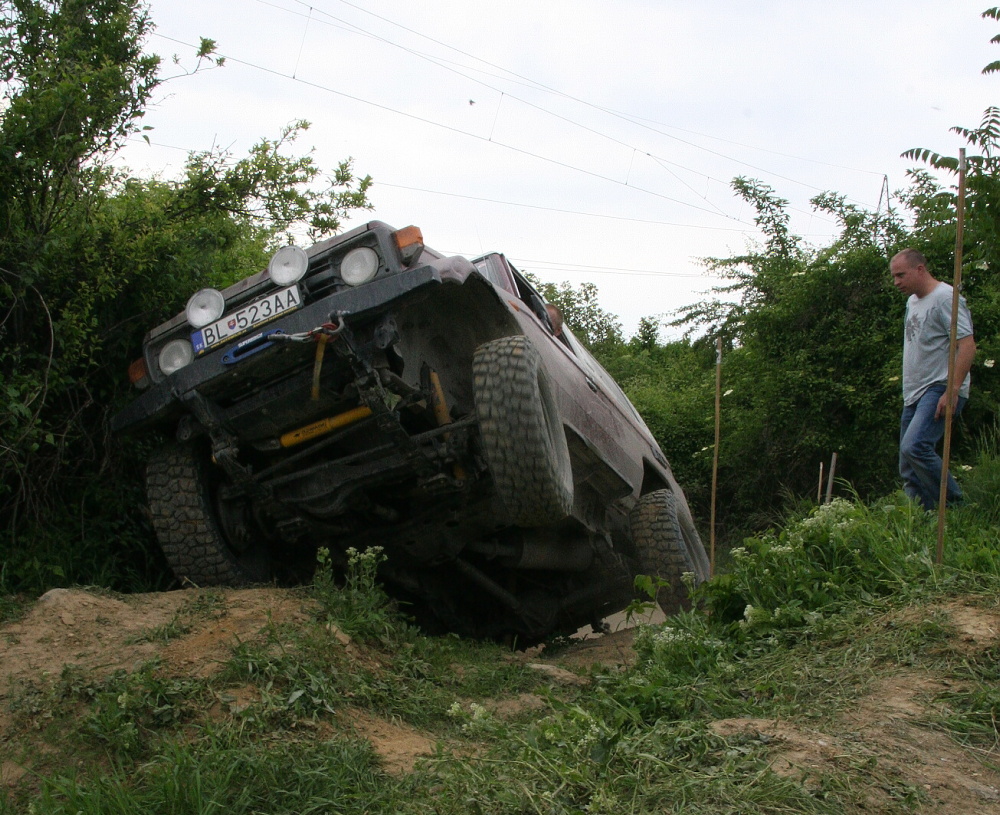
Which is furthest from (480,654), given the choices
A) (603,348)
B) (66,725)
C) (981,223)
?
(603,348)

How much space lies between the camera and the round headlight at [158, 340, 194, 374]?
4703 millimetres

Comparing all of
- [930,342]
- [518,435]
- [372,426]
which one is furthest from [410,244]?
[930,342]

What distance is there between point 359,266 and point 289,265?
0.32 meters

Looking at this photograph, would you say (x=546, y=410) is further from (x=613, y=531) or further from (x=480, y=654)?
(x=613, y=531)

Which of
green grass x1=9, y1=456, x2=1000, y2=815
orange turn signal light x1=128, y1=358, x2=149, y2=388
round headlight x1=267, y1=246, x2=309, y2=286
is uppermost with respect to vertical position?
round headlight x1=267, y1=246, x2=309, y2=286

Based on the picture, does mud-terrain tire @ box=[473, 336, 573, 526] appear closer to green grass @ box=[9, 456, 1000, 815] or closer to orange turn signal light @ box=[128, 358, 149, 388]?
green grass @ box=[9, 456, 1000, 815]

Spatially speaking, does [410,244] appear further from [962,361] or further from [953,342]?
[962,361]

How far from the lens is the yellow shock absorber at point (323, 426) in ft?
14.7

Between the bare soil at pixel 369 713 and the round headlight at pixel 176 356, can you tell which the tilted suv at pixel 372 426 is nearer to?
the round headlight at pixel 176 356

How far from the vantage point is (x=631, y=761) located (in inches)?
107

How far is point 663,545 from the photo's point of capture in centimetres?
579

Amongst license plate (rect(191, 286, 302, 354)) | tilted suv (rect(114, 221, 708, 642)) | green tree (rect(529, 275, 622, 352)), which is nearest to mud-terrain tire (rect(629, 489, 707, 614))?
tilted suv (rect(114, 221, 708, 642))

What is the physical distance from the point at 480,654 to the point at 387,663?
0.82 meters

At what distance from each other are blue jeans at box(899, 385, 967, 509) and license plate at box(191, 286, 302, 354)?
9.94ft
